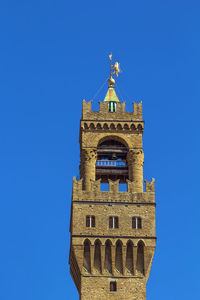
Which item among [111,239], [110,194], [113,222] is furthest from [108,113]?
[111,239]

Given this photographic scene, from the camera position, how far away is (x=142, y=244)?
68.6 metres

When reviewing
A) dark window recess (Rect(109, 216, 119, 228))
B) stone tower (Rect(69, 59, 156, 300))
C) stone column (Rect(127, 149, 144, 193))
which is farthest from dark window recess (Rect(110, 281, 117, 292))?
stone column (Rect(127, 149, 144, 193))

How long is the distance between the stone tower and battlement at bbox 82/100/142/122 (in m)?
0.82

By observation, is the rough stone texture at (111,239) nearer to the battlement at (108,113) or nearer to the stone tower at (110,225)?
the stone tower at (110,225)

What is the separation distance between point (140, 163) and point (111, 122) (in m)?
4.39

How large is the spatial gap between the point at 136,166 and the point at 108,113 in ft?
18.0

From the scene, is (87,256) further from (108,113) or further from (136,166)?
(108,113)

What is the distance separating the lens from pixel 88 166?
7269cm

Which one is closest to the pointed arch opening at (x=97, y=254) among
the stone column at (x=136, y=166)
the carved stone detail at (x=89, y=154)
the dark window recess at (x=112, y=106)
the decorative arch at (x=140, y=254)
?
the decorative arch at (x=140, y=254)

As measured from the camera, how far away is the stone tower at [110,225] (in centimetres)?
6744

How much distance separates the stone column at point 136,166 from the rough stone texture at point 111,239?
8 cm

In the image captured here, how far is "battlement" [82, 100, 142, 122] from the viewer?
246 feet

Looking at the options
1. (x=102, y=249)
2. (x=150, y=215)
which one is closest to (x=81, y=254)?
(x=102, y=249)

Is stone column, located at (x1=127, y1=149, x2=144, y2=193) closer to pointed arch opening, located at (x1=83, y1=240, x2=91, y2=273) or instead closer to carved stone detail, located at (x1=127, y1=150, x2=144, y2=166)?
carved stone detail, located at (x1=127, y1=150, x2=144, y2=166)
